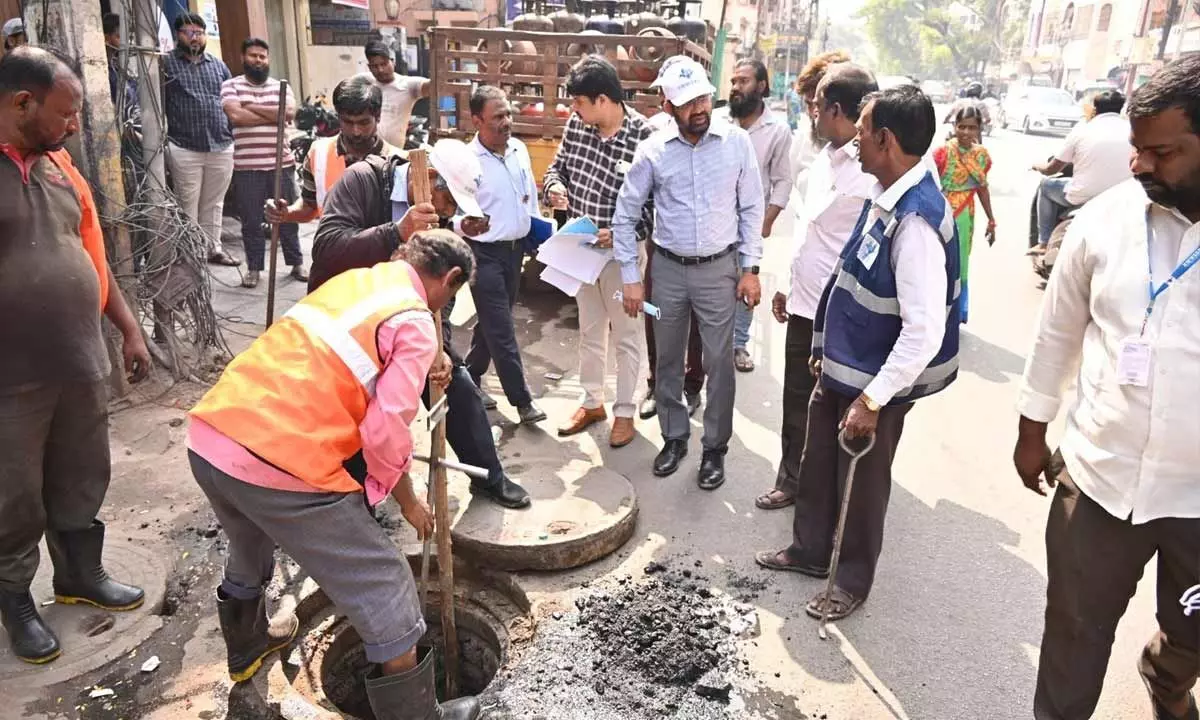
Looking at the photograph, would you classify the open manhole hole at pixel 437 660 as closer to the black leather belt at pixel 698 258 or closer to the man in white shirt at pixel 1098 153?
the black leather belt at pixel 698 258

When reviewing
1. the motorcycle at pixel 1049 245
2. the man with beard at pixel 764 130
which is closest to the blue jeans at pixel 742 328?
the man with beard at pixel 764 130

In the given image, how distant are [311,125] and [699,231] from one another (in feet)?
21.6

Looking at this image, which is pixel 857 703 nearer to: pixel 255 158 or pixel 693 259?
pixel 693 259

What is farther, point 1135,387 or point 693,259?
point 693,259

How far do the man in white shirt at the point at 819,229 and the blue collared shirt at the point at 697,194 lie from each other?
0.31 metres

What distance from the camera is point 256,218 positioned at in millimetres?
7355

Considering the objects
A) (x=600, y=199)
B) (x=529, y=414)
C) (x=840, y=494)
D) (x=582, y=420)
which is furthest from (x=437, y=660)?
(x=600, y=199)

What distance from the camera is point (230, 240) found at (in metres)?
8.92

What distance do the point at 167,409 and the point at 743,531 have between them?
11.6ft

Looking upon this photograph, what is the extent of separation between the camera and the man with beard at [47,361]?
2.69 meters

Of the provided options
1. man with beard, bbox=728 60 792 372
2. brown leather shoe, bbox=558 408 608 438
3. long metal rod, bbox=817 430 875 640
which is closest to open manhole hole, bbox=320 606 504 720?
long metal rod, bbox=817 430 875 640

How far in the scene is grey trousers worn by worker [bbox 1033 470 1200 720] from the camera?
2162 mm

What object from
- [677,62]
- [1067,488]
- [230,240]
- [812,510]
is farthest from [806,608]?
[230,240]

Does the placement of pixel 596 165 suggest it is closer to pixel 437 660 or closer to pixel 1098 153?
pixel 437 660
